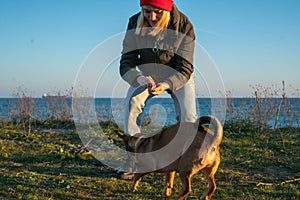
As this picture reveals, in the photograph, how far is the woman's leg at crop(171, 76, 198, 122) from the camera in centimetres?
415

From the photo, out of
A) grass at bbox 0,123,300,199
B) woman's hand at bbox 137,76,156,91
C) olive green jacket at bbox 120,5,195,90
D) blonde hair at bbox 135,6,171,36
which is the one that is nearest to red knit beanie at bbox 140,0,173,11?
blonde hair at bbox 135,6,171,36

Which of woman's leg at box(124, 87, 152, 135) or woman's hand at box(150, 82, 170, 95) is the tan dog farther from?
woman's leg at box(124, 87, 152, 135)

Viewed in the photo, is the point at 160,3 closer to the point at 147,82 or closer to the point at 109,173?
the point at 147,82

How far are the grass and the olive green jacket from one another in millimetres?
1566

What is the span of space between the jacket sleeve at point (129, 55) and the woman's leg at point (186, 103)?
0.63m

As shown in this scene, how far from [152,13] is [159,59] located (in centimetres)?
65

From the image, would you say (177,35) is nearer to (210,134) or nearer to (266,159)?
(210,134)

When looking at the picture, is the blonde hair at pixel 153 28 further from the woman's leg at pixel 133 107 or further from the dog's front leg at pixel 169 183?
the dog's front leg at pixel 169 183

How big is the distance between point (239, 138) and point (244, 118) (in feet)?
5.58

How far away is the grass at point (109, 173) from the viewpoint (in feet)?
13.9

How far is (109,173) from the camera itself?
Result: 5246 mm

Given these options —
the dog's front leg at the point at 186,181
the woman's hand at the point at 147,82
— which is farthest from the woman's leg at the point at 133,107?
the dog's front leg at the point at 186,181

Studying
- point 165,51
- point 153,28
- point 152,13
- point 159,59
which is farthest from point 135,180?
point 152,13

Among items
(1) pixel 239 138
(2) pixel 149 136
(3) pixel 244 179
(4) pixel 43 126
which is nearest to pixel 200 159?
(2) pixel 149 136
